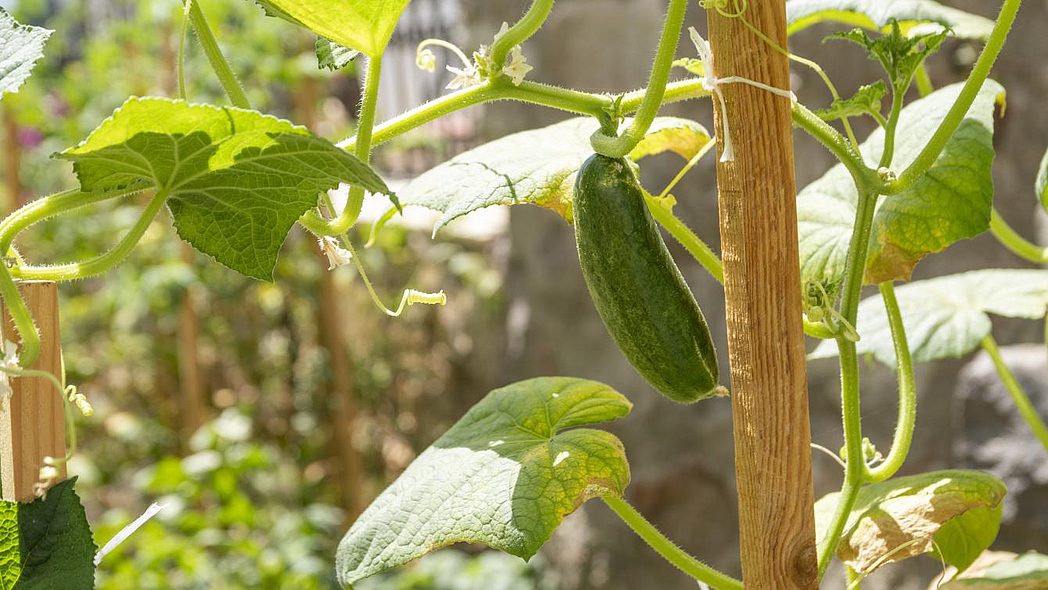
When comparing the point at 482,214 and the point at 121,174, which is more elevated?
the point at 121,174

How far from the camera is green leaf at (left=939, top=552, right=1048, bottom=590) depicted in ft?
2.57

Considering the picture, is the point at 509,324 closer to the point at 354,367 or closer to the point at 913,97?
the point at 354,367

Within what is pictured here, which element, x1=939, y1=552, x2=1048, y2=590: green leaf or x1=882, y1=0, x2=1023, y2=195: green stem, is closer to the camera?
x1=882, y1=0, x2=1023, y2=195: green stem

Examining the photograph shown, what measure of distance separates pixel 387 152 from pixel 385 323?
100 cm

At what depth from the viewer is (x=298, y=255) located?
316 cm

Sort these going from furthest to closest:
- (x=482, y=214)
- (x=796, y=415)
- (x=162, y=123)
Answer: (x=482, y=214) < (x=796, y=415) < (x=162, y=123)

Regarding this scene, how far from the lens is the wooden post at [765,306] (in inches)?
21.8

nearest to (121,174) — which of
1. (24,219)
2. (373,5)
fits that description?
(24,219)

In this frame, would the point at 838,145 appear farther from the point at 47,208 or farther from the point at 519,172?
the point at 47,208

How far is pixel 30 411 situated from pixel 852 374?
50 centimetres

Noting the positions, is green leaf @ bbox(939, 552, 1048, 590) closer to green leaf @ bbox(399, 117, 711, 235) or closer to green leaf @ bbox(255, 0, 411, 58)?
green leaf @ bbox(399, 117, 711, 235)

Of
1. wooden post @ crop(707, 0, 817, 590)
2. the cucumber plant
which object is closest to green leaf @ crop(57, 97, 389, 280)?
the cucumber plant

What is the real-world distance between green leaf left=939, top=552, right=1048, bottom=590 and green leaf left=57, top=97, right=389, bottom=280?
23.9 inches

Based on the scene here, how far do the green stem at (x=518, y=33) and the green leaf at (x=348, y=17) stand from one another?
0.06 meters
